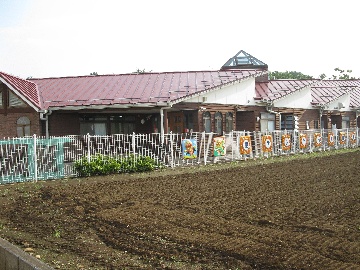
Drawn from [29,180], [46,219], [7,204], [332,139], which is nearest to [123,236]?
[46,219]

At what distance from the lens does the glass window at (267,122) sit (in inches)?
1076

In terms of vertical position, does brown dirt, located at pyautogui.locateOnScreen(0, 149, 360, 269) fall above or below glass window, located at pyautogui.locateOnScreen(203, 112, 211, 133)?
below

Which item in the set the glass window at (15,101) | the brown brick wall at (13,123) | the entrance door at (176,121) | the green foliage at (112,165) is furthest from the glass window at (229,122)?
the glass window at (15,101)

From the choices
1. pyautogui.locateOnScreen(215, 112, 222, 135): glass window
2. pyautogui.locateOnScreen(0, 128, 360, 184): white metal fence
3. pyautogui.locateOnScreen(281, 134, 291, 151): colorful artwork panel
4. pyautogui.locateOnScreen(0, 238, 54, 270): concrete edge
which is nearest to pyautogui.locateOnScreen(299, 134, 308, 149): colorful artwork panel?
pyautogui.locateOnScreen(0, 128, 360, 184): white metal fence

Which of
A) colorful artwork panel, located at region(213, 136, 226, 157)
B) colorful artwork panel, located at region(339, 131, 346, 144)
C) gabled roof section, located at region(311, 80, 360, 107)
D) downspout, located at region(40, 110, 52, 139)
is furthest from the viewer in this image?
gabled roof section, located at region(311, 80, 360, 107)

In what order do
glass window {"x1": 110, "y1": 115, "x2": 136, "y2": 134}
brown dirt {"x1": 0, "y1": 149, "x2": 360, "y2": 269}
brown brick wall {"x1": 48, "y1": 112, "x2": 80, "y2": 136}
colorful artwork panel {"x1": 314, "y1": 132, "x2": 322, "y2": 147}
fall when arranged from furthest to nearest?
colorful artwork panel {"x1": 314, "y1": 132, "x2": 322, "y2": 147} < glass window {"x1": 110, "y1": 115, "x2": 136, "y2": 134} < brown brick wall {"x1": 48, "y1": 112, "x2": 80, "y2": 136} < brown dirt {"x1": 0, "y1": 149, "x2": 360, "y2": 269}

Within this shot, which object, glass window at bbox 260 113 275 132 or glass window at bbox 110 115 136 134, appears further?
glass window at bbox 260 113 275 132

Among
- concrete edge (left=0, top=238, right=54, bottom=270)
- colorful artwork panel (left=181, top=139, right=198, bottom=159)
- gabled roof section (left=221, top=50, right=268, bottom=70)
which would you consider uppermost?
gabled roof section (left=221, top=50, right=268, bottom=70)

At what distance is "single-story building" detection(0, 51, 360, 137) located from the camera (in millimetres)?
22109

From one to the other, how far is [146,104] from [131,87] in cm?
368

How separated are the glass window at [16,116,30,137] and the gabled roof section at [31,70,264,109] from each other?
3.69 ft

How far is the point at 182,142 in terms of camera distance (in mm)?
19047

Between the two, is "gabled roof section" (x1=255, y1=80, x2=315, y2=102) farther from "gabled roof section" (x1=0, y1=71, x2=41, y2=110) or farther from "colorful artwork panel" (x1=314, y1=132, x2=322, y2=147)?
"gabled roof section" (x1=0, y1=71, x2=41, y2=110)

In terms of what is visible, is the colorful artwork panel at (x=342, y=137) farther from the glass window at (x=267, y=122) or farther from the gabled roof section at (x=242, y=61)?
the gabled roof section at (x=242, y=61)
